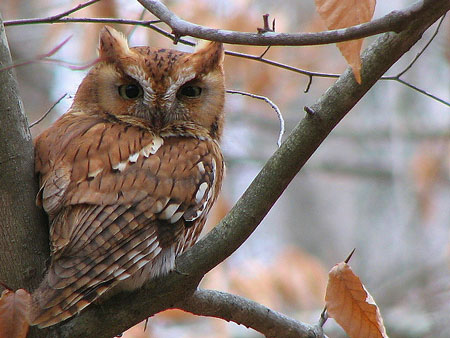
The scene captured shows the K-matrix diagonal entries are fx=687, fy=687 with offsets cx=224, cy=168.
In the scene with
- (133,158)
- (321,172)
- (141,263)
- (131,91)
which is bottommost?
(141,263)

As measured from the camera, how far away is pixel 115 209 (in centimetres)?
267

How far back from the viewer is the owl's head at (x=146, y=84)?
3.23 metres

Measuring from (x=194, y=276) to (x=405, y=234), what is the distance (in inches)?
225

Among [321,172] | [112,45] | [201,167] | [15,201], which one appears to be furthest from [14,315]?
[321,172]

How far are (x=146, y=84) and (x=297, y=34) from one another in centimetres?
134

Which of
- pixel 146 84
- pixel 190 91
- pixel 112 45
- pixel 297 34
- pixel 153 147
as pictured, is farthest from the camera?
pixel 190 91

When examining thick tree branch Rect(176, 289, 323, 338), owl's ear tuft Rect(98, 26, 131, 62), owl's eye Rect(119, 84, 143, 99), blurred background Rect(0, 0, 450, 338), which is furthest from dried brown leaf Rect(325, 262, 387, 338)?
blurred background Rect(0, 0, 450, 338)

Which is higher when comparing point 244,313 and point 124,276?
point 244,313

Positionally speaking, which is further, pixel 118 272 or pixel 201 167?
pixel 201 167

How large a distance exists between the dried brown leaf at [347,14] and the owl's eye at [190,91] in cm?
160

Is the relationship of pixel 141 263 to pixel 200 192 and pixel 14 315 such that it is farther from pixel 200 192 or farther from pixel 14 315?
pixel 14 315

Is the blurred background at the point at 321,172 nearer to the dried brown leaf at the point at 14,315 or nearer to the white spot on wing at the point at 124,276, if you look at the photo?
the white spot on wing at the point at 124,276

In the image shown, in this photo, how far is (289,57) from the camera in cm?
840

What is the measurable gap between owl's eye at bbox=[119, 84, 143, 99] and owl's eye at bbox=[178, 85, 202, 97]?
223 millimetres
